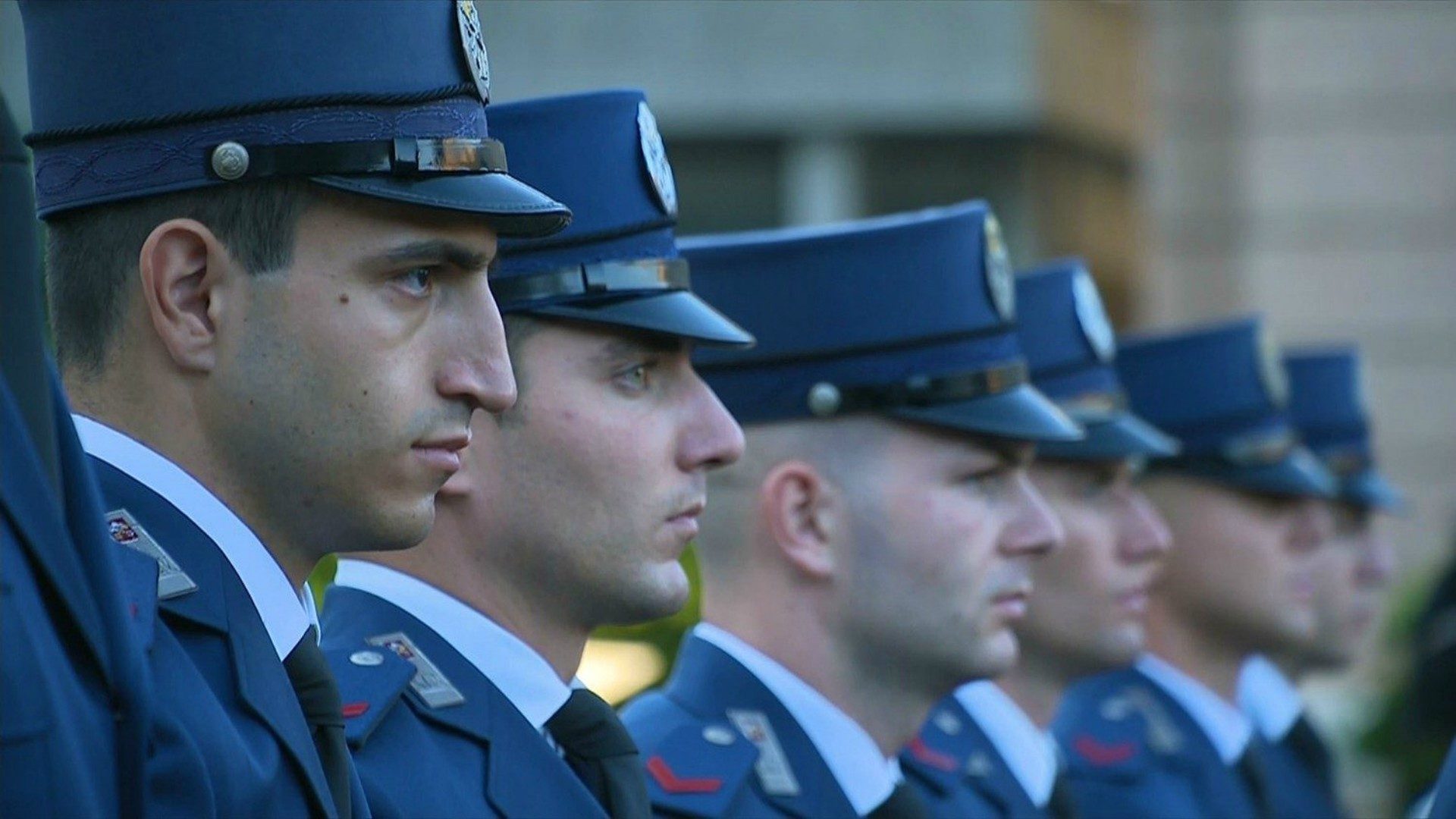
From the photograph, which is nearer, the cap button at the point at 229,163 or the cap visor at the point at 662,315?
the cap button at the point at 229,163

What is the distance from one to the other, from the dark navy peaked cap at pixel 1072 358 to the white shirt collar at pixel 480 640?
2.46 meters

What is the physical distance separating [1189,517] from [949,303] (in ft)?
8.13

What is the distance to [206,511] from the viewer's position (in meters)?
2.62

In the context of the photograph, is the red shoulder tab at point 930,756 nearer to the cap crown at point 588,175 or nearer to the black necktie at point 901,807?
the black necktie at point 901,807

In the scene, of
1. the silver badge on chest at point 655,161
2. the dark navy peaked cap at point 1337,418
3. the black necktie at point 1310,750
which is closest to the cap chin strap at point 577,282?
the silver badge on chest at point 655,161

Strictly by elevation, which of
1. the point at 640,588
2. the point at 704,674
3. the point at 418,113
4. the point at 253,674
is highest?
the point at 418,113

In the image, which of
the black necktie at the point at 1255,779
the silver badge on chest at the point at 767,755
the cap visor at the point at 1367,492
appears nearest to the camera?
the silver badge on chest at the point at 767,755

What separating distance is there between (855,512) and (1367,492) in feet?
13.0

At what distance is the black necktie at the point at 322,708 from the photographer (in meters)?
2.68

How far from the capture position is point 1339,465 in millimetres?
7973

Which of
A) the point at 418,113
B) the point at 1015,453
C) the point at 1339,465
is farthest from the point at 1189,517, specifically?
the point at 418,113

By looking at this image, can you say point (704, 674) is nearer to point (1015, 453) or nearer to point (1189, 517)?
point (1015, 453)

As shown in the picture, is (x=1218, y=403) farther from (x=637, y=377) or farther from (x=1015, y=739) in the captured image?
(x=637, y=377)

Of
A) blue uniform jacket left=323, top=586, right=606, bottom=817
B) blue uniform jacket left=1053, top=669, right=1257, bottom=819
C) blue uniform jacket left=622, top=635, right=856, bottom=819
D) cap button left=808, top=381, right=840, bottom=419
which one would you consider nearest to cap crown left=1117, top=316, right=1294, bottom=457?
Result: blue uniform jacket left=1053, top=669, right=1257, bottom=819
